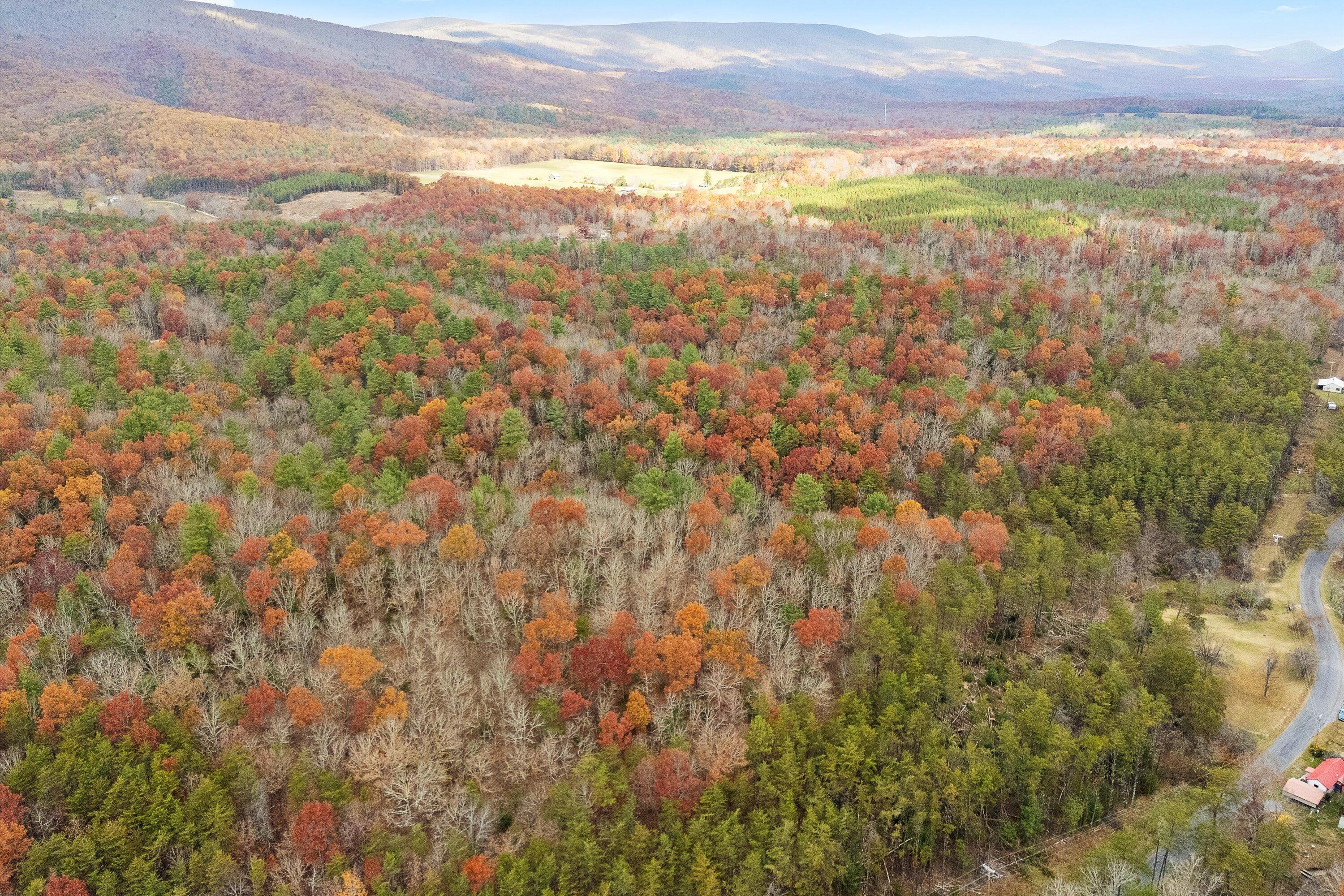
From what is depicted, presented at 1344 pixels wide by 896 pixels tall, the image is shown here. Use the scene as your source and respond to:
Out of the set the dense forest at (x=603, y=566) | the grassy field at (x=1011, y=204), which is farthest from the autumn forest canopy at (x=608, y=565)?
the grassy field at (x=1011, y=204)

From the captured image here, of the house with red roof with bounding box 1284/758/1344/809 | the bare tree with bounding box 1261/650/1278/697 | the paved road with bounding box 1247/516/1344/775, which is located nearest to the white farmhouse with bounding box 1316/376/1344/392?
the paved road with bounding box 1247/516/1344/775

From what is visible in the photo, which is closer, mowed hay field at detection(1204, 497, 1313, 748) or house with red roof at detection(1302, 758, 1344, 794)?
house with red roof at detection(1302, 758, 1344, 794)

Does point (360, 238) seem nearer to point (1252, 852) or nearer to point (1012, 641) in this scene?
point (1012, 641)

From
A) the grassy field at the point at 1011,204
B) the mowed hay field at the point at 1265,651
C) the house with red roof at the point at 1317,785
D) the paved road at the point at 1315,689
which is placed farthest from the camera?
the grassy field at the point at 1011,204

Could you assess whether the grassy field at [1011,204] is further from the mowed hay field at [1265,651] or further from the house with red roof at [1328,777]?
the house with red roof at [1328,777]

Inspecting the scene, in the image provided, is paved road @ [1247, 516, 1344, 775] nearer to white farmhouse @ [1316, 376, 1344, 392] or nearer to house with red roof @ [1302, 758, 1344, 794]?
house with red roof @ [1302, 758, 1344, 794]

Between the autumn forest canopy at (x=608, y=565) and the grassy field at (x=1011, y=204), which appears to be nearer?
the autumn forest canopy at (x=608, y=565)

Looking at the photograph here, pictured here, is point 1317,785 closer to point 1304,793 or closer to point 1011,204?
point 1304,793
